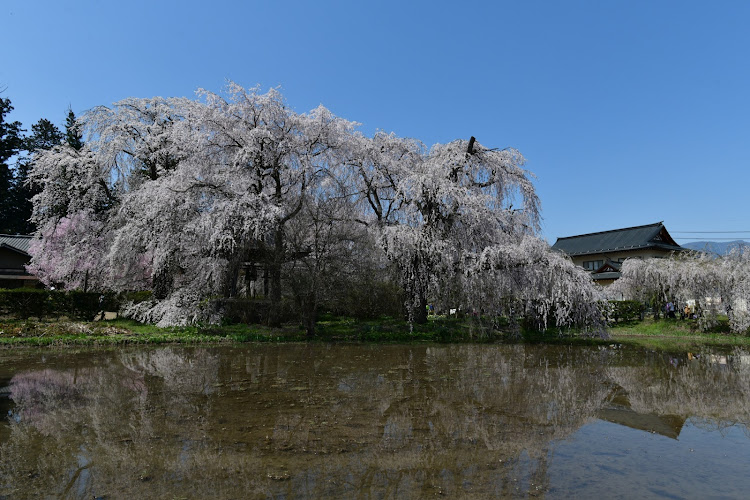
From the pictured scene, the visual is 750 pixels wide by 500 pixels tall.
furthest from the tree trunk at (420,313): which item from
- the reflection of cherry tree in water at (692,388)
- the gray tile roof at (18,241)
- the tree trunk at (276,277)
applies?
the gray tile roof at (18,241)

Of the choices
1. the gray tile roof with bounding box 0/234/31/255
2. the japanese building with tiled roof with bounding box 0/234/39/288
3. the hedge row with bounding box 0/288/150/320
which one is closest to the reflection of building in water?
the hedge row with bounding box 0/288/150/320

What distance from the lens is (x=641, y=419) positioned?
6.65m

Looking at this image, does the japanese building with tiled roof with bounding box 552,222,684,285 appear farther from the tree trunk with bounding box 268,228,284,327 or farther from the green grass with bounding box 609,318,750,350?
the tree trunk with bounding box 268,228,284,327

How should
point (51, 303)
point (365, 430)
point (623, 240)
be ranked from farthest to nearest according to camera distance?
point (623, 240) < point (51, 303) < point (365, 430)

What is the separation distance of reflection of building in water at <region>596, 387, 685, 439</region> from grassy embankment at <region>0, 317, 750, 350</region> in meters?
8.89

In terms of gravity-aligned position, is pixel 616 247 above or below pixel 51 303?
above

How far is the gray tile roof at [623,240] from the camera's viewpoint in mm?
36406

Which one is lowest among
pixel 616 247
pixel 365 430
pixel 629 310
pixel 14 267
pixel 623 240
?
pixel 365 430

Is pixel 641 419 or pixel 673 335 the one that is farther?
pixel 673 335

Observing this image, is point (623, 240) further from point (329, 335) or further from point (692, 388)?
point (692, 388)

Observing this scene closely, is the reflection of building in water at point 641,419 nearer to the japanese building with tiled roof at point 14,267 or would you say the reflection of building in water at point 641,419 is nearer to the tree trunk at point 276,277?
the tree trunk at point 276,277

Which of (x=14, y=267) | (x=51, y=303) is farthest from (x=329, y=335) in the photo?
(x=14, y=267)

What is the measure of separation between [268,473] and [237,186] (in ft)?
44.2

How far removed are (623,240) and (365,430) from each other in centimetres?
3972
